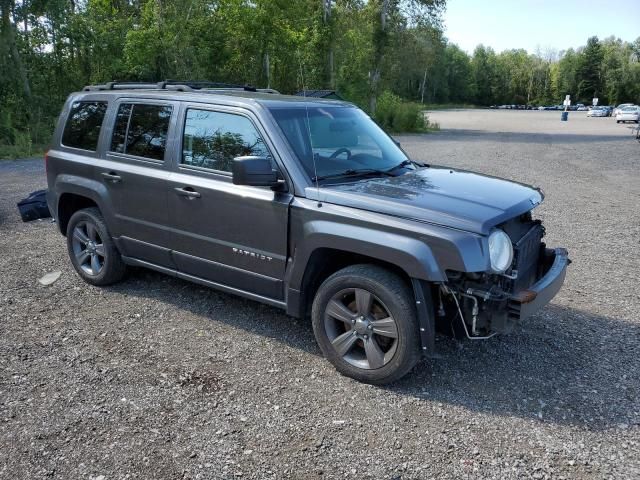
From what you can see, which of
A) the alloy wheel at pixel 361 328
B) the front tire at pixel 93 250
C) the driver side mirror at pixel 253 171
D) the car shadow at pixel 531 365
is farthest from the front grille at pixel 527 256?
the front tire at pixel 93 250

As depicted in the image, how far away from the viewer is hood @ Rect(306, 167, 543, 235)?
337 centimetres

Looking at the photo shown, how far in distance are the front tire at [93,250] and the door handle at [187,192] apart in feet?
4.03

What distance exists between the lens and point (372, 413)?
11.2 ft

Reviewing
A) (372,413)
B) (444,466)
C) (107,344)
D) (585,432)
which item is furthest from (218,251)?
(585,432)

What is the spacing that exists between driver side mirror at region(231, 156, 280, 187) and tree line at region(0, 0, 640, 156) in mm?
9087

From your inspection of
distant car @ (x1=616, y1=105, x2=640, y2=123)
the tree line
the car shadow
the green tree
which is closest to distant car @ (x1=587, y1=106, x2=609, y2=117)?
distant car @ (x1=616, y1=105, x2=640, y2=123)

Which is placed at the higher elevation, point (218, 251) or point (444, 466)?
point (218, 251)

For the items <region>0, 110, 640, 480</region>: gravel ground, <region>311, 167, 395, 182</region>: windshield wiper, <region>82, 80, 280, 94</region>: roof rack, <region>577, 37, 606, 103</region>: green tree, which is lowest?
<region>0, 110, 640, 480</region>: gravel ground

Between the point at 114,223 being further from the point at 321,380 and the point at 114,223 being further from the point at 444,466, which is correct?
the point at 444,466

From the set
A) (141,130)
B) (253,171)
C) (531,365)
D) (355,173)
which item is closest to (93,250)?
(141,130)

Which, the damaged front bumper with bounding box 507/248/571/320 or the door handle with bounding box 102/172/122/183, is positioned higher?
the door handle with bounding box 102/172/122/183

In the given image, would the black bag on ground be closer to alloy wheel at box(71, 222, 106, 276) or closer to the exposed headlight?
alloy wheel at box(71, 222, 106, 276)

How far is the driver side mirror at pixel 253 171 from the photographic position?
12.0ft

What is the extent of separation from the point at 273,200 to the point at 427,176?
131 cm
